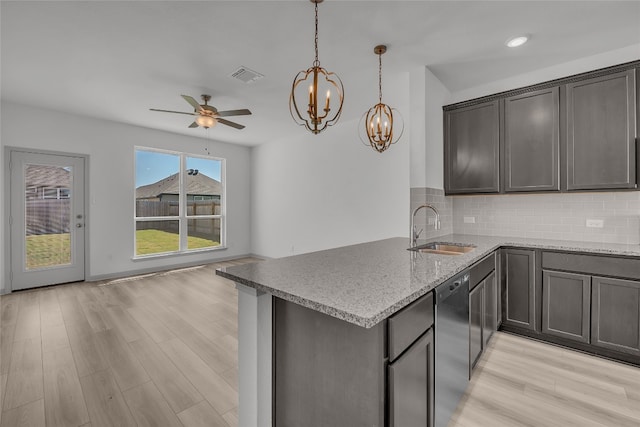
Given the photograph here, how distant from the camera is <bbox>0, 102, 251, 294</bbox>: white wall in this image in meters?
4.29

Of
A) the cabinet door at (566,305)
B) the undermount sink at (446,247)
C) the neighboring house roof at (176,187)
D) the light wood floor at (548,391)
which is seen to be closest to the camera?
the light wood floor at (548,391)

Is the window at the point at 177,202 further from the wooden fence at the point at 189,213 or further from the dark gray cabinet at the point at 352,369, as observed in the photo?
the dark gray cabinet at the point at 352,369

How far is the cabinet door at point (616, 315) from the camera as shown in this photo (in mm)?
2234

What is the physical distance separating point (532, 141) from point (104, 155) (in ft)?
20.7

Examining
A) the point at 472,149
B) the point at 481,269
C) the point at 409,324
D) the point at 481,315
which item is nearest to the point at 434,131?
the point at 472,149

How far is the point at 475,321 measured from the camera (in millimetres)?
2031

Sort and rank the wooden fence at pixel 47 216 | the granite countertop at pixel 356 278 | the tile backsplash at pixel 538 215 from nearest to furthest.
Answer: the granite countertop at pixel 356 278 < the tile backsplash at pixel 538 215 < the wooden fence at pixel 47 216

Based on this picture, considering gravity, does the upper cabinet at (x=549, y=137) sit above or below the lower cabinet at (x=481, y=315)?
above

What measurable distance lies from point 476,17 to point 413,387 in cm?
269

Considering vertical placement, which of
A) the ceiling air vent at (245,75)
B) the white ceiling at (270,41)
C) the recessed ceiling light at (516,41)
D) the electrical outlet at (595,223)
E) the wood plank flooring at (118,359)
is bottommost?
the wood plank flooring at (118,359)

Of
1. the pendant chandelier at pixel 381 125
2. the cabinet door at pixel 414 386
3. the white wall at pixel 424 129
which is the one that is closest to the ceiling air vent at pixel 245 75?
the pendant chandelier at pixel 381 125

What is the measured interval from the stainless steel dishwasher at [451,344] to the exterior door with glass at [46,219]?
5.71 metres

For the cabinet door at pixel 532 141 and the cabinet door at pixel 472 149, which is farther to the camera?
the cabinet door at pixel 472 149

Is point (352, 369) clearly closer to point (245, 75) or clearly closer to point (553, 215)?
point (553, 215)
